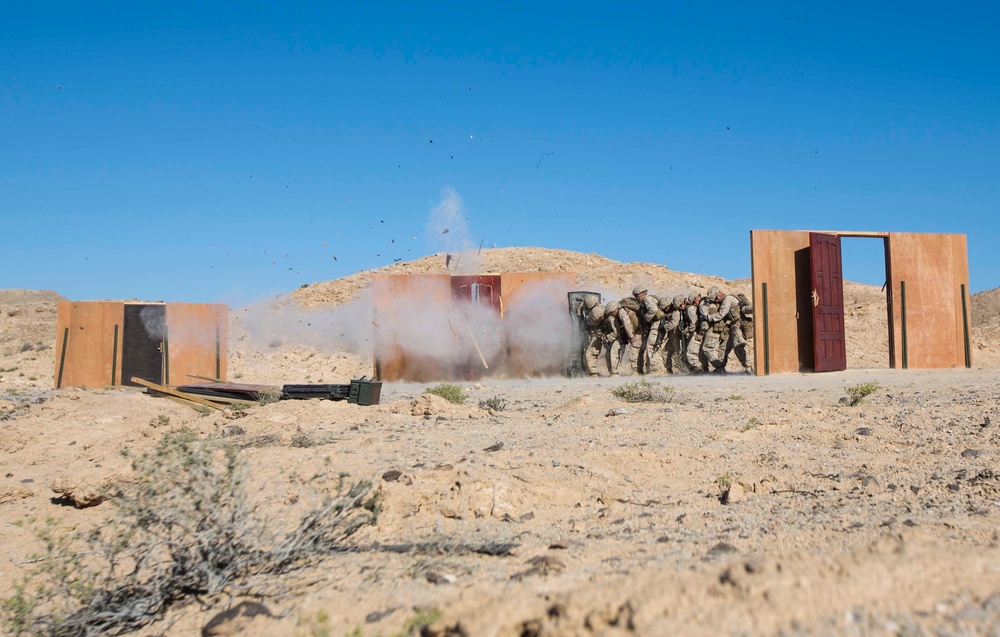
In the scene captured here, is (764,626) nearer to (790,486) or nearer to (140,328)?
(790,486)

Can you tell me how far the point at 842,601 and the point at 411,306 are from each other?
1722 centimetres

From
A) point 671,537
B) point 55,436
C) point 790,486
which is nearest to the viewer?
point 671,537

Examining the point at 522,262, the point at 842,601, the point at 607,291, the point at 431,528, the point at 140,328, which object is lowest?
the point at 431,528

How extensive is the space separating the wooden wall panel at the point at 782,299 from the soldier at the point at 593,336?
419 centimetres

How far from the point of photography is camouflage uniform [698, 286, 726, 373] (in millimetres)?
18438

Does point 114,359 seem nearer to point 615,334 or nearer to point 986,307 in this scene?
point 615,334

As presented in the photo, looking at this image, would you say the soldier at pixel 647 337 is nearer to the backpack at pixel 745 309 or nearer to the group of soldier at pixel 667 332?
the group of soldier at pixel 667 332

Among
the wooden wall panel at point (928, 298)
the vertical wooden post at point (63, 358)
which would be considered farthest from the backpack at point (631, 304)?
the vertical wooden post at point (63, 358)

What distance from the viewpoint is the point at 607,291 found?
95.8ft

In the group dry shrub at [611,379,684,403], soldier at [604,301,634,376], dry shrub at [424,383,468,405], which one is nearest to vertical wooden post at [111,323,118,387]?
dry shrub at [424,383,468,405]

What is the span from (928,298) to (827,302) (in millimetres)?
3352

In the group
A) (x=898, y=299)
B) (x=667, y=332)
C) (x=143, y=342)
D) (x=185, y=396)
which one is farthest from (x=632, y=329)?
(x=143, y=342)

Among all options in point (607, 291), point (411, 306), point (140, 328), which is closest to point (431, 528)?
point (411, 306)

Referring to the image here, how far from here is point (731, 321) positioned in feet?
61.0
